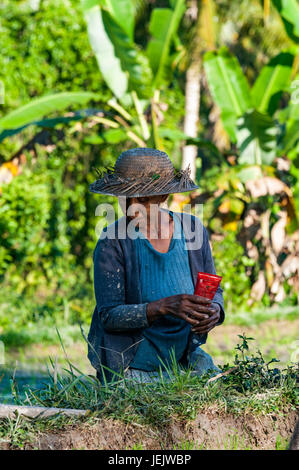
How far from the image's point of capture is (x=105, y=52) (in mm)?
8336

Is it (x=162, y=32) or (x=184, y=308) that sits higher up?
(x=162, y=32)

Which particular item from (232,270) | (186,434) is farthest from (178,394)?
(232,270)

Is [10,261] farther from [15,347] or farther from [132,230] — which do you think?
[132,230]

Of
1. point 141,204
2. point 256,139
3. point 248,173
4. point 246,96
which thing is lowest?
point 141,204

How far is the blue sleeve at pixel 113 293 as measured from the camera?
3326 millimetres

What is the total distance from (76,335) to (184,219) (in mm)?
3951

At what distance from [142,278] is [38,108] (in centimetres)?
510

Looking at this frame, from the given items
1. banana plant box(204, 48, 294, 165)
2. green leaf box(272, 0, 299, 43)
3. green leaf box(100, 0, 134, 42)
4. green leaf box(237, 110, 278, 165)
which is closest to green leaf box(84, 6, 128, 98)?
green leaf box(100, 0, 134, 42)

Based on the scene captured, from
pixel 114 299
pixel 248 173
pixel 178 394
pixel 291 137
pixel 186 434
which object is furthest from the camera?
pixel 291 137

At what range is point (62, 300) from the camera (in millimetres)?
8547

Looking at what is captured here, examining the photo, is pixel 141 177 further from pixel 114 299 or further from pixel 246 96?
pixel 246 96

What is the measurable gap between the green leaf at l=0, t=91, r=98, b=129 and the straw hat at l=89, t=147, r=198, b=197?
4.87m

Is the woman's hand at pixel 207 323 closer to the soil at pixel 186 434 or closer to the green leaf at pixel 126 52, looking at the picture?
the soil at pixel 186 434
